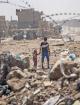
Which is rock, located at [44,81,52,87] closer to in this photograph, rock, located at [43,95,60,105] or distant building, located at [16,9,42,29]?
rock, located at [43,95,60,105]

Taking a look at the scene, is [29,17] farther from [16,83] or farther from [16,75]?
[16,83]

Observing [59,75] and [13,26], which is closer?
[59,75]

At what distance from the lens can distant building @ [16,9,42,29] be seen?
5912 cm

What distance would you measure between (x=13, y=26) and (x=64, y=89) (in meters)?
53.5

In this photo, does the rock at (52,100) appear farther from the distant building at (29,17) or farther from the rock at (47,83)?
the distant building at (29,17)

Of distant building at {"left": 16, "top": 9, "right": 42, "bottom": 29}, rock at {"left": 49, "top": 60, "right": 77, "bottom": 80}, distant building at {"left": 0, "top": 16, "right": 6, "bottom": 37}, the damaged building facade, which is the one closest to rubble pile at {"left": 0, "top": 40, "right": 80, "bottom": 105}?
rock at {"left": 49, "top": 60, "right": 77, "bottom": 80}

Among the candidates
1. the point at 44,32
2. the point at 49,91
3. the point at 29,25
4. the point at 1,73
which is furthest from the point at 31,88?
the point at 29,25

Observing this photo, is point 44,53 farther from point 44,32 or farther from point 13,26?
point 13,26

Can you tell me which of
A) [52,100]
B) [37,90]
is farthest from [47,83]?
[52,100]

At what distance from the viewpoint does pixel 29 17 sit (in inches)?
2352

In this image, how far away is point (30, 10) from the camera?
192 ft

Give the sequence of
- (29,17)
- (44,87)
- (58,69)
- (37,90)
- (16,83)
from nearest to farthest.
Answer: (37,90) < (44,87) < (58,69) < (16,83) < (29,17)

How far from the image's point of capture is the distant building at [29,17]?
59125 millimetres

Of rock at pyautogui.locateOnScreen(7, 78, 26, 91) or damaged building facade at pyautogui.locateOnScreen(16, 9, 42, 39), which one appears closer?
rock at pyautogui.locateOnScreen(7, 78, 26, 91)
